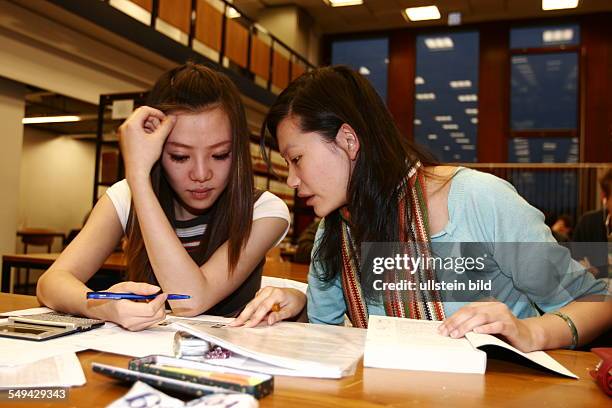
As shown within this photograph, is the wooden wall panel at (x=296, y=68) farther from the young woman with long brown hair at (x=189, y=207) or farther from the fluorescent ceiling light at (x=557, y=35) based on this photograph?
the young woman with long brown hair at (x=189, y=207)

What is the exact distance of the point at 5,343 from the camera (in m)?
0.86

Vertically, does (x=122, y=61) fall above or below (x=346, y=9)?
below

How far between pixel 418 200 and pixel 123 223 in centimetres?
86

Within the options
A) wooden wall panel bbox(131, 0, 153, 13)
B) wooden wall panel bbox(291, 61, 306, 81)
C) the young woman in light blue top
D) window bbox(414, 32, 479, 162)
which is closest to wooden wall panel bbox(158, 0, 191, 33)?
wooden wall panel bbox(131, 0, 153, 13)

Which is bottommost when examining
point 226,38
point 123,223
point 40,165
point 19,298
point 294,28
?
point 19,298

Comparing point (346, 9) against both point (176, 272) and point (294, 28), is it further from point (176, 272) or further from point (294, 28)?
point (176, 272)

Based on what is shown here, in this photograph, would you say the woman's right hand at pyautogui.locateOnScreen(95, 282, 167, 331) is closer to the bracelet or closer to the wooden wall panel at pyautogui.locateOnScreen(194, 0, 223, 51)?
the bracelet

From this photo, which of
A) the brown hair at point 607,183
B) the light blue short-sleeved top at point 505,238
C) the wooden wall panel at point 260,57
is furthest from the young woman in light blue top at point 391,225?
the wooden wall panel at point 260,57

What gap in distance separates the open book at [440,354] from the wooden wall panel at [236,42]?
7.10 m

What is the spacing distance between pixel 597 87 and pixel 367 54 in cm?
401

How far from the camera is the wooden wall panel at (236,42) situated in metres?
7.54

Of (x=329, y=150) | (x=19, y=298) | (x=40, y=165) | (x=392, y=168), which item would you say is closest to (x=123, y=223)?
(x=19, y=298)

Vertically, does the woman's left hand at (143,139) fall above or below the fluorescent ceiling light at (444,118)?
below

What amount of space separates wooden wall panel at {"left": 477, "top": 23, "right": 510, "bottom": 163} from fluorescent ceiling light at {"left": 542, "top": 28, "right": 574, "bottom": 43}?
643 mm
